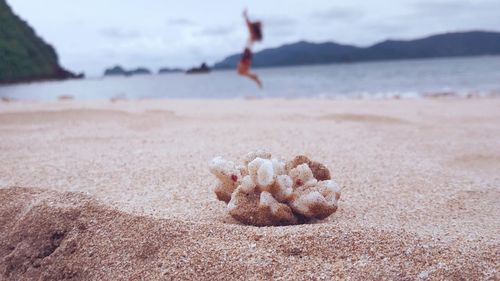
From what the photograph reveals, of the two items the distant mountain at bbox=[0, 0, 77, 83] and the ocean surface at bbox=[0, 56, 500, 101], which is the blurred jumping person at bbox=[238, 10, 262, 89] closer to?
the ocean surface at bbox=[0, 56, 500, 101]

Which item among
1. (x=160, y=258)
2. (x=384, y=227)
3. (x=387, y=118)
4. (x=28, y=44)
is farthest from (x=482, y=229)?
(x=28, y=44)

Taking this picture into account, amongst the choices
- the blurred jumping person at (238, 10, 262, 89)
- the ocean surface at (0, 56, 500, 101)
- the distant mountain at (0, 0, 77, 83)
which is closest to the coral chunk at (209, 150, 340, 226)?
the blurred jumping person at (238, 10, 262, 89)

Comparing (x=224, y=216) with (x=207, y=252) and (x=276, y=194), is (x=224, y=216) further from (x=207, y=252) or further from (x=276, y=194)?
(x=207, y=252)

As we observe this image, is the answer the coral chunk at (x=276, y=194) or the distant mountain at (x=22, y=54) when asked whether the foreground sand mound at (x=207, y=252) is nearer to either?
the coral chunk at (x=276, y=194)

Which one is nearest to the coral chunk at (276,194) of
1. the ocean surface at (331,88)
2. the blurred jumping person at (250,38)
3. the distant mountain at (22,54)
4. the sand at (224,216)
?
the sand at (224,216)

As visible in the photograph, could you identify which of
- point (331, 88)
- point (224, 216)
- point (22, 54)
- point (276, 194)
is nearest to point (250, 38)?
point (276, 194)

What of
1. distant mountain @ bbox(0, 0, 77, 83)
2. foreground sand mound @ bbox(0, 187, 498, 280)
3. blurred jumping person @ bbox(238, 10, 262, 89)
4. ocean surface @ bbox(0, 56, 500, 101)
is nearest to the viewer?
foreground sand mound @ bbox(0, 187, 498, 280)
